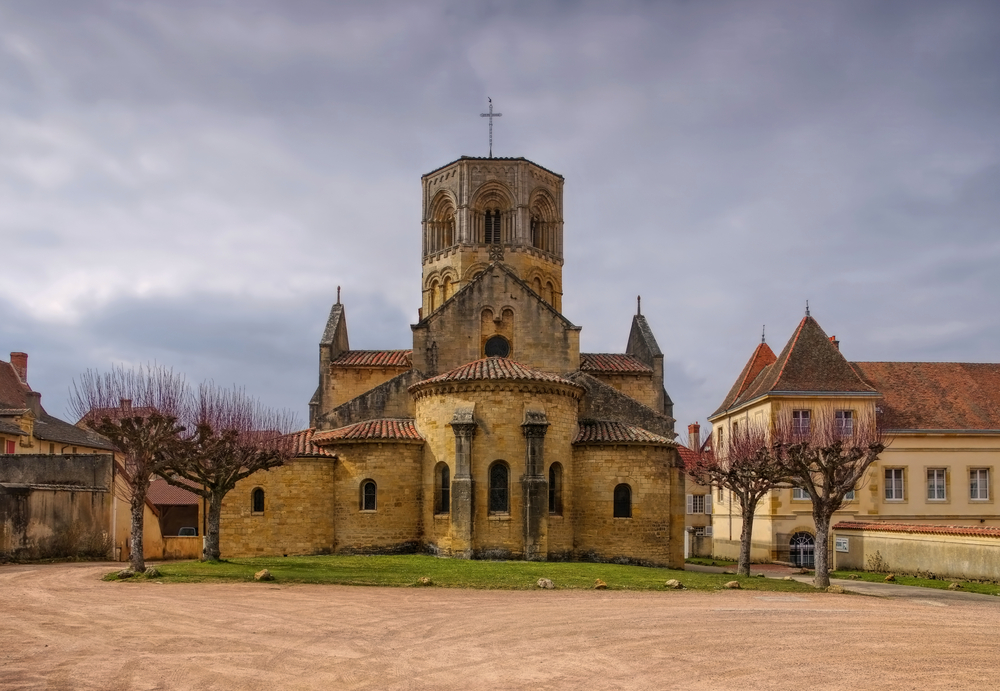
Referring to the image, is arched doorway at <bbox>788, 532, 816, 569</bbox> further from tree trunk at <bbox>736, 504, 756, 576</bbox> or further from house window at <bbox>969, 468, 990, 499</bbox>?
tree trunk at <bbox>736, 504, 756, 576</bbox>

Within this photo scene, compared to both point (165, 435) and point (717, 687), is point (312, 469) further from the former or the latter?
point (717, 687)

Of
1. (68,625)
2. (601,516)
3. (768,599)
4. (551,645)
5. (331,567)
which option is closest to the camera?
(551,645)

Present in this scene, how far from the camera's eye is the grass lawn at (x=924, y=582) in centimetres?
2462

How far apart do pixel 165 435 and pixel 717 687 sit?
56.1 ft

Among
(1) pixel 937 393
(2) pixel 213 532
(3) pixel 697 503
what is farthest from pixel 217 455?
(3) pixel 697 503

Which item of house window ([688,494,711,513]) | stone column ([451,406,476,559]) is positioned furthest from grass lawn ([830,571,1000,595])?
house window ([688,494,711,513])

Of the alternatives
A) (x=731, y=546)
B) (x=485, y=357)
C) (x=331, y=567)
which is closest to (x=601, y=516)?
(x=485, y=357)

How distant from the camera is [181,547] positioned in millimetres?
34938

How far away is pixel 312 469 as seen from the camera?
3167cm

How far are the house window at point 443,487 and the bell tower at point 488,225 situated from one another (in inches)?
443

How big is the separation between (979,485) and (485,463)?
21.8m

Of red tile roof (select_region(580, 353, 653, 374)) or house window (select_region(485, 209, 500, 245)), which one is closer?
red tile roof (select_region(580, 353, 653, 374))

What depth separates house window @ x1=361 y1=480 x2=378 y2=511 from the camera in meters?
31.5

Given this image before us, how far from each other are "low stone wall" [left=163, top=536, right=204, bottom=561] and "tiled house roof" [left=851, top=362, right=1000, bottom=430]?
28.2 metres
